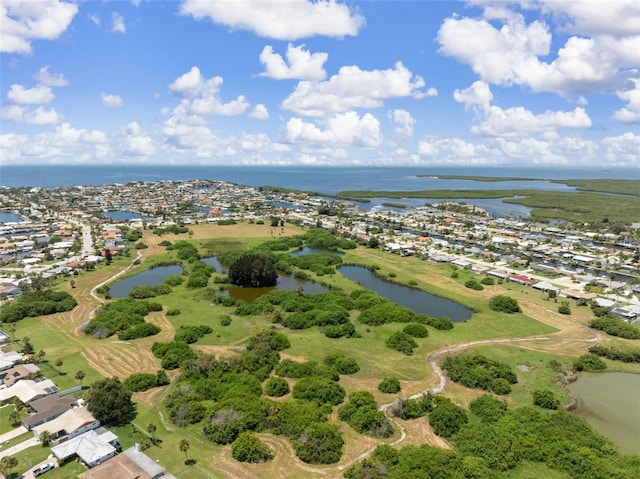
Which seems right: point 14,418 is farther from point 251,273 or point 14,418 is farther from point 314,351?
point 251,273

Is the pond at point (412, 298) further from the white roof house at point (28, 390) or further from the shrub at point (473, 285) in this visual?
the white roof house at point (28, 390)

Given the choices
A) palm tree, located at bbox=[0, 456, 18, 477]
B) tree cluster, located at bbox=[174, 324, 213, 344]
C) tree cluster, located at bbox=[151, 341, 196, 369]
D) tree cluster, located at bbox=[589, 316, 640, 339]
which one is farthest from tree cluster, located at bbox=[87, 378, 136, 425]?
tree cluster, located at bbox=[589, 316, 640, 339]

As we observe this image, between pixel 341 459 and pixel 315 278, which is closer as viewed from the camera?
pixel 341 459

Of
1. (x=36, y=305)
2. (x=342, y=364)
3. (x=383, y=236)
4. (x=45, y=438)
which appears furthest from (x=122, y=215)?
(x=342, y=364)

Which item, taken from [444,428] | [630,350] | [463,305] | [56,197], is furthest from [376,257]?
[56,197]

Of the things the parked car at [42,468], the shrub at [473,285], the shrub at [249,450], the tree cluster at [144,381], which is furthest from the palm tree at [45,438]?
the shrub at [473,285]

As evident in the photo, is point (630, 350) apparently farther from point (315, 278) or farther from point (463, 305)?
point (315, 278)

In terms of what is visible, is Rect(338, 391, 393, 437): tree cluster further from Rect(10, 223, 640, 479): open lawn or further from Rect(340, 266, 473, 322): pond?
Rect(340, 266, 473, 322): pond
